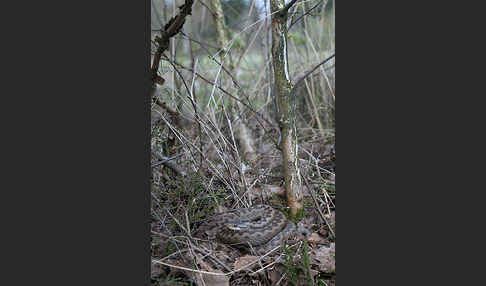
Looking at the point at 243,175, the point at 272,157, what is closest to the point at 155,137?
the point at 243,175

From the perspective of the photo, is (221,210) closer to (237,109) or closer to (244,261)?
(244,261)

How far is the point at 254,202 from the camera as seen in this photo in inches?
112

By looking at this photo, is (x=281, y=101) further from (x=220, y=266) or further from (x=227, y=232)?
(x=220, y=266)

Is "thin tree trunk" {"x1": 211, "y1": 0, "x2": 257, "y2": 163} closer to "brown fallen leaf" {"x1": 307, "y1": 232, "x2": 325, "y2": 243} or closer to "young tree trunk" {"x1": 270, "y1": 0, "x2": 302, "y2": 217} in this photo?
"young tree trunk" {"x1": 270, "y1": 0, "x2": 302, "y2": 217}

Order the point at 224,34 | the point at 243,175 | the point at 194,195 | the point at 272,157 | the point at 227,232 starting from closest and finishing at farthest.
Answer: the point at 227,232 → the point at 194,195 → the point at 243,175 → the point at 272,157 → the point at 224,34

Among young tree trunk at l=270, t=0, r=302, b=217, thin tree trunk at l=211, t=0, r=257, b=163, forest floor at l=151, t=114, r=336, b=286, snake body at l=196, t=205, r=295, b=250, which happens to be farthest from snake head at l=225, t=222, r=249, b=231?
thin tree trunk at l=211, t=0, r=257, b=163

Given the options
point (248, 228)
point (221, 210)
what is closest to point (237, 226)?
point (248, 228)

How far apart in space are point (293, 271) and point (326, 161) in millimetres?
1479

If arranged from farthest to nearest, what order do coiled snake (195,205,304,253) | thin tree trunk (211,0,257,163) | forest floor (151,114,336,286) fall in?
1. thin tree trunk (211,0,257,163)
2. coiled snake (195,205,304,253)
3. forest floor (151,114,336,286)

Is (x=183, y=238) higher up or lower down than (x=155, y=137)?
lower down

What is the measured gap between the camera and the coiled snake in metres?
2.45

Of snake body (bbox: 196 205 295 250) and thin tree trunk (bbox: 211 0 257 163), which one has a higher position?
thin tree trunk (bbox: 211 0 257 163)

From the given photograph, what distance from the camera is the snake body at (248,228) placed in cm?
245

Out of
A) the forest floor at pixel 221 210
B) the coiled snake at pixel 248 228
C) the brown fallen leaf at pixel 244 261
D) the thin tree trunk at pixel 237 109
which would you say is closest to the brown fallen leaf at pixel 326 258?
the forest floor at pixel 221 210
